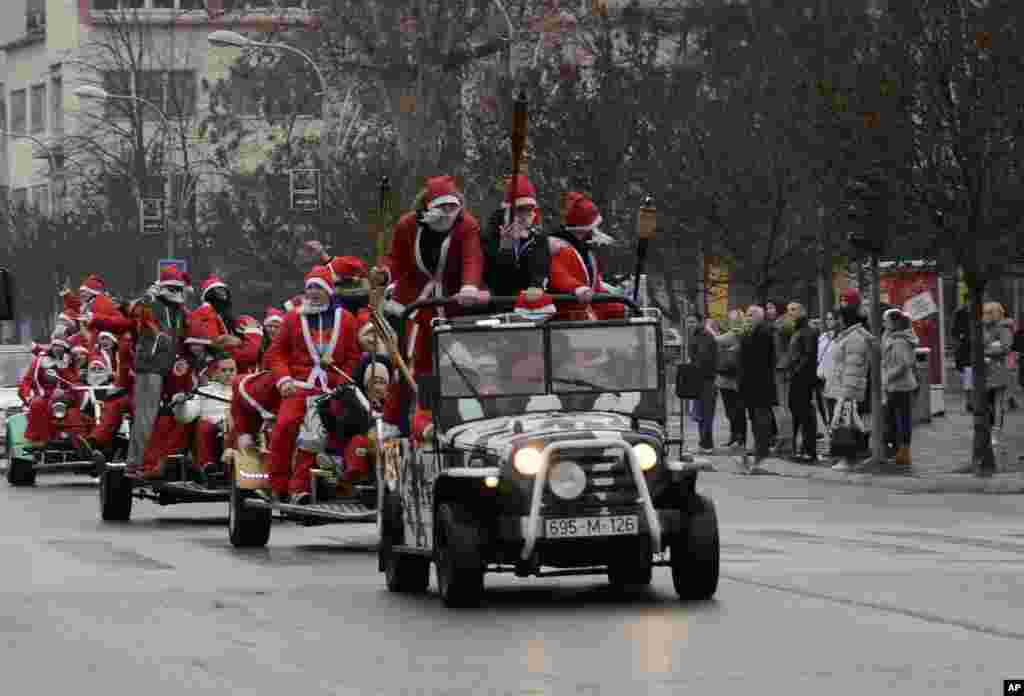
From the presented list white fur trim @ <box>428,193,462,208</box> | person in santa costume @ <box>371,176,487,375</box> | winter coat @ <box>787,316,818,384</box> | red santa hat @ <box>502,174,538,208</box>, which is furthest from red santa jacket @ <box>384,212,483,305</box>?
winter coat @ <box>787,316,818,384</box>

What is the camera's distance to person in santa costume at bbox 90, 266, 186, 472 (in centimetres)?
2627

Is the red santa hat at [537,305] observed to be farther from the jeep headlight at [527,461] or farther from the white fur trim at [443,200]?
the jeep headlight at [527,461]

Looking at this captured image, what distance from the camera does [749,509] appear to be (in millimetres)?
26547

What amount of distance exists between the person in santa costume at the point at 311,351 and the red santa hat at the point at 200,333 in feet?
15.4

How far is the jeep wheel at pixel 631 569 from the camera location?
15203 millimetres

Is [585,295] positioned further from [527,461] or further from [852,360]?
[852,360]

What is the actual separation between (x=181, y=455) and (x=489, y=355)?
996cm

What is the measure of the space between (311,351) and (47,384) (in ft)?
49.0

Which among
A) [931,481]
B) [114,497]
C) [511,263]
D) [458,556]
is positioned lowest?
[931,481]

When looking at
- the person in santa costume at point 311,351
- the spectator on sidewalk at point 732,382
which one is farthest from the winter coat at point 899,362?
the person in santa costume at point 311,351

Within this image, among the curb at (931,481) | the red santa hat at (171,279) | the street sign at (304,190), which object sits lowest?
the curb at (931,481)

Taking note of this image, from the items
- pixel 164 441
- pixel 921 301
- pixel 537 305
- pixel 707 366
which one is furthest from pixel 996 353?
pixel 537 305

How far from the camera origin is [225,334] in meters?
27.1

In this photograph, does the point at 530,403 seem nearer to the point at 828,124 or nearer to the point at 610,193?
the point at 828,124
